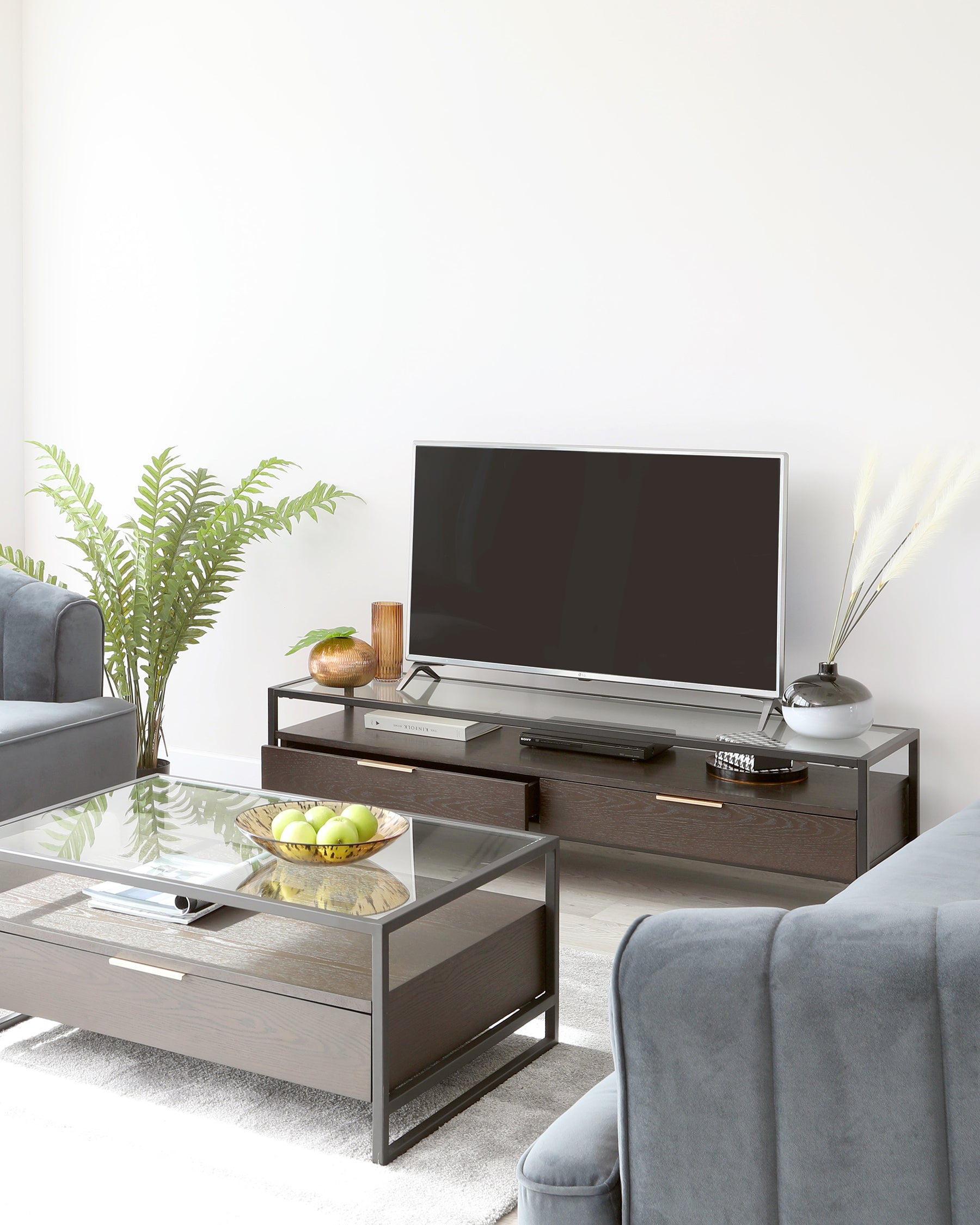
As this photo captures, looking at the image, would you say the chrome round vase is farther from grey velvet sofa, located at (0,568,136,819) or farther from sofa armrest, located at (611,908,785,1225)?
sofa armrest, located at (611,908,785,1225)

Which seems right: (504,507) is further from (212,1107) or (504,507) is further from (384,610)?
(212,1107)

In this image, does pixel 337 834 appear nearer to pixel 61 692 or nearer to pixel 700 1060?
pixel 700 1060

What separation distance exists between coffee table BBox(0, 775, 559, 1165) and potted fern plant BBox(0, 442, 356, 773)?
1.65 meters

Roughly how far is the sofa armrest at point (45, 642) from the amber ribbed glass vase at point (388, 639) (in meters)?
0.86

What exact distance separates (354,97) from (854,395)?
6.40 ft

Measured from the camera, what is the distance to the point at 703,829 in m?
3.37

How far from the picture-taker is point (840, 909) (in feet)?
3.84

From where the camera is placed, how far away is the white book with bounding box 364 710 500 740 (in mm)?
3850

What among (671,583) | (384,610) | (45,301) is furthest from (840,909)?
(45,301)

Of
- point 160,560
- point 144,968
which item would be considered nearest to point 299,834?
point 144,968

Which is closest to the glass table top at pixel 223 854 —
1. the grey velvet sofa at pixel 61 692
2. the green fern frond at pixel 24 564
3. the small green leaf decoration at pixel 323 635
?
the grey velvet sofa at pixel 61 692

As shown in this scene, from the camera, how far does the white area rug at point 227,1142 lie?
2043 millimetres

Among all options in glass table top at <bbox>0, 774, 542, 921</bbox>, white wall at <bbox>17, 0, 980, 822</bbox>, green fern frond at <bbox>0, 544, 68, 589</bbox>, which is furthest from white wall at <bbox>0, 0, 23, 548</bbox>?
glass table top at <bbox>0, 774, 542, 921</bbox>

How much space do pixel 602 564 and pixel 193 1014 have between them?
188cm
